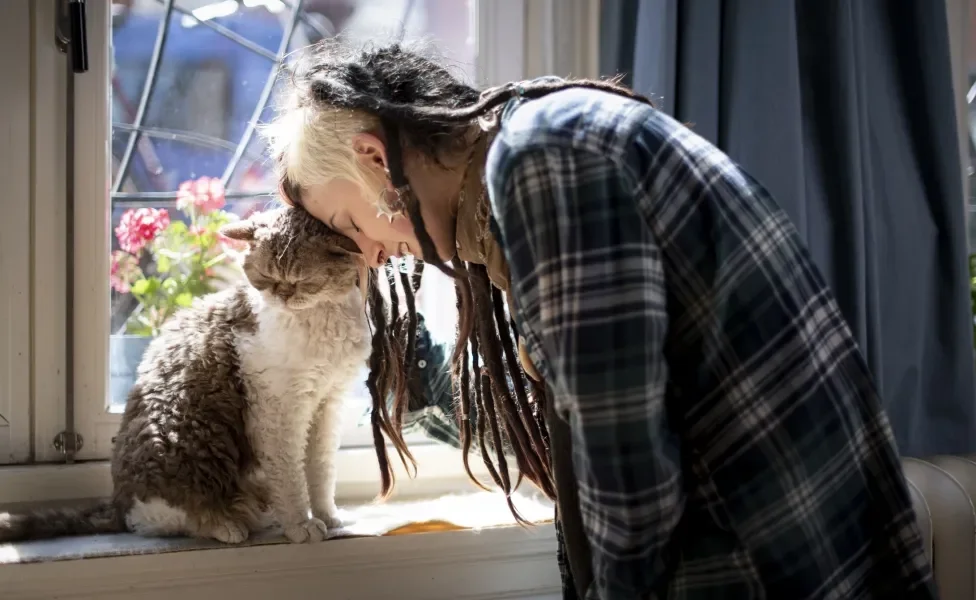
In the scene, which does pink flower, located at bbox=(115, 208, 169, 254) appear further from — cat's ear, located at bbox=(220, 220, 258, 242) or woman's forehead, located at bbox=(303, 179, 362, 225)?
woman's forehead, located at bbox=(303, 179, 362, 225)

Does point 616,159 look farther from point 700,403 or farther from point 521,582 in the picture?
point 521,582

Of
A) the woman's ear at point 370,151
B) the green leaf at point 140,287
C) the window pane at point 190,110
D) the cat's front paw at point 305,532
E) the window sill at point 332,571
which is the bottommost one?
the window sill at point 332,571

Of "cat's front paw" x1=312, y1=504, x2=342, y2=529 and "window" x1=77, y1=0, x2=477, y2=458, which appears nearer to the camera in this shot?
"cat's front paw" x1=312, y1=504, x2=342, y2=529

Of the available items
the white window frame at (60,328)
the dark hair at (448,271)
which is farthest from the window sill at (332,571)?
the dark hair at (448,271)

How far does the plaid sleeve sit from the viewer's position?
73cm

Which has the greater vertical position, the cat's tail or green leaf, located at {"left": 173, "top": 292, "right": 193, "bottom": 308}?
green leaf, located at {"left": 173, "top": 292, "right": 193, "bottom": 308}

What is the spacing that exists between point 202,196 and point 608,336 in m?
1.07

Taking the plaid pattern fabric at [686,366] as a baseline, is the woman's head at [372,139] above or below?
above

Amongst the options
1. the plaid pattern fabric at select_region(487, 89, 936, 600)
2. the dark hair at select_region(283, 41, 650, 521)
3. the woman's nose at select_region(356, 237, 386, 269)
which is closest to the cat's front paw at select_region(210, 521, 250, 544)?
the dark hair at select_region(283, 41, 650, 521)

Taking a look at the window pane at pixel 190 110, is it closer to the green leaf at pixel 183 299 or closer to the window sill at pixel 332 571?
the green leaf at pixel 183 299

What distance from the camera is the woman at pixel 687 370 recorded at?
730 mm

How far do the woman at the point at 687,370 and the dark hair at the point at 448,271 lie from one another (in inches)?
3.9

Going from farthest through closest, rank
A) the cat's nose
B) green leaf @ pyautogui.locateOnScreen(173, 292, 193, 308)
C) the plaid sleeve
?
green leaf @ pyautogui.locateOnScreen(173, 292, 193, 308) < the cat's nose < the plaid sleeve

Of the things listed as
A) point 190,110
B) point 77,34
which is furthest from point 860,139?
point 77,34
